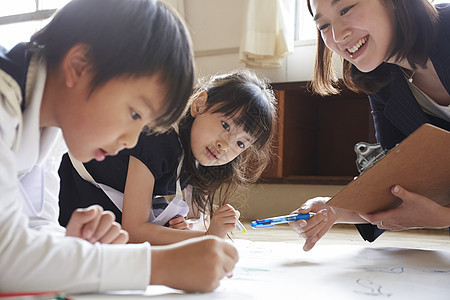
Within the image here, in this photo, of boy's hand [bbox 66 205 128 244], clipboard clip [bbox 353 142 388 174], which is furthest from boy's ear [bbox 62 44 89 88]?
clipboard clip [bbox 353 142 388 174]

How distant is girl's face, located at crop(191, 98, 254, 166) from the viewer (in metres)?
1.12

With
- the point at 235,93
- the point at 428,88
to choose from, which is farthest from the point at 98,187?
the point at 428,88

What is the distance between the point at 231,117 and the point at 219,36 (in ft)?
5.87

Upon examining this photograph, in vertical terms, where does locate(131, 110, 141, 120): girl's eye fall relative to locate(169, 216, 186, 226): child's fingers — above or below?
above

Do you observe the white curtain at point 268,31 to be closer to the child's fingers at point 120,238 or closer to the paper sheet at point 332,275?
the paper sheet at point 332,275

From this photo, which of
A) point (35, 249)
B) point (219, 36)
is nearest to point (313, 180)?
point (219, 36)

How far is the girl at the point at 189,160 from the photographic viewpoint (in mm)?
1032

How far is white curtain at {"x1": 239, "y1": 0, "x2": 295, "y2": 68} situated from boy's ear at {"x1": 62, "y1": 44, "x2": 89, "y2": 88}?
199cm

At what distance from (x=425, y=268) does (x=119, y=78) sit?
0.64 metres

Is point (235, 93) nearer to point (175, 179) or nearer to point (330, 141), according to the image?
point (175, 179)

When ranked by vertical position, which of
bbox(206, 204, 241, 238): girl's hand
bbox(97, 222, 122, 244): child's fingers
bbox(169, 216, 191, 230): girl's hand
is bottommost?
bbox(169, 216, 191, 230): girl's hand

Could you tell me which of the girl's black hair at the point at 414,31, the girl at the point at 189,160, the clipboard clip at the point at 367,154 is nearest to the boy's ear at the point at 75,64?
the girl at the point at 189,160

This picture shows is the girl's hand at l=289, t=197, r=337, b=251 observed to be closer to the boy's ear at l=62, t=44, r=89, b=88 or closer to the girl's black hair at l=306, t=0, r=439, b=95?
the girl's black hair at l=306, t=0, r=439, b=95

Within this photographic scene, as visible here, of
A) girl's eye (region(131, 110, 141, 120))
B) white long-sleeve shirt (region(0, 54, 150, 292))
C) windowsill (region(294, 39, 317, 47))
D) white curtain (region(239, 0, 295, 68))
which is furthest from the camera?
windowsill (region(294, 39, 317, 47))
